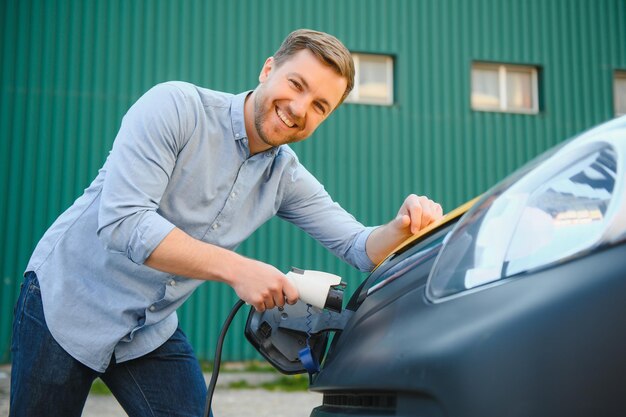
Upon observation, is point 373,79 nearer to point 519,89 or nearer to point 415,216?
point 519,89

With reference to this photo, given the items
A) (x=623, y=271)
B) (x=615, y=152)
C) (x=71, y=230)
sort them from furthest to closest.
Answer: (x=71, y=230) → (x=615, y=152) → (x=623, y=271)

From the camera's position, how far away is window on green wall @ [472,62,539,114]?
922 cm

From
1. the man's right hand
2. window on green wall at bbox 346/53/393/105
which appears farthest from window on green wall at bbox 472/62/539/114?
the man's right hand

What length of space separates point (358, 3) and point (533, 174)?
7890 millimetres

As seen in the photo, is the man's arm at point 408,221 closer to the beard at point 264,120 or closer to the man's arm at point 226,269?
the beard at point 264,120

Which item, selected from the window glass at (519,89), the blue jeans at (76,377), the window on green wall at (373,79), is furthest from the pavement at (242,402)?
the window glass at (519,89)

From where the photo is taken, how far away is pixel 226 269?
160 cm

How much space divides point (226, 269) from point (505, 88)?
8.49 m

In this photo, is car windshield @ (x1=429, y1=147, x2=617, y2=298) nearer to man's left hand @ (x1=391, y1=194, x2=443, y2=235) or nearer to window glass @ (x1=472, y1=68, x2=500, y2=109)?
man's left hand @ (x1=391, y1=194, x2=443, y2=235)

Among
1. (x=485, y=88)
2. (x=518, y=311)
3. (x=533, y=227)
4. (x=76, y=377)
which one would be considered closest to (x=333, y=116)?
(x=485, y=88)

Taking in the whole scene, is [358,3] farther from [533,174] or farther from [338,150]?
[533,174]

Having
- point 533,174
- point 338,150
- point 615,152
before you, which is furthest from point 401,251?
point 338,150

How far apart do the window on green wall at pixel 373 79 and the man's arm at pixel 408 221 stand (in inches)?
269

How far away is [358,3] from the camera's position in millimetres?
8641
